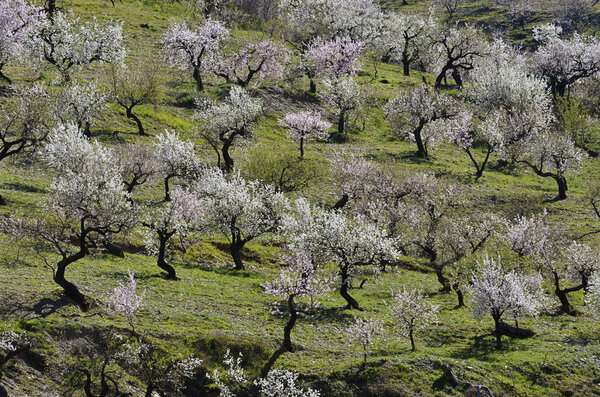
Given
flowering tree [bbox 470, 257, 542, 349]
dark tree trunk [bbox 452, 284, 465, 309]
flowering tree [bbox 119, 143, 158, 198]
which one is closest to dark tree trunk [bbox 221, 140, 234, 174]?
flowering tree [bbox 119, 143, 158, 198]

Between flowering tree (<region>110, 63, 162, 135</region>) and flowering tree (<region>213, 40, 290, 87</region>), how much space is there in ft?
82.8

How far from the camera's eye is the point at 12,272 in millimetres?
37875

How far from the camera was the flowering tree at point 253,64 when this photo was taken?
10331 centimetres

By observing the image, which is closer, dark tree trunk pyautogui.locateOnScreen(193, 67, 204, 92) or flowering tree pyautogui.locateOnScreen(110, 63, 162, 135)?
flowering tree pyautogui.locateOnScreen(110, 63, 162, 135)

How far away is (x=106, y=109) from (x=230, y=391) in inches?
2246

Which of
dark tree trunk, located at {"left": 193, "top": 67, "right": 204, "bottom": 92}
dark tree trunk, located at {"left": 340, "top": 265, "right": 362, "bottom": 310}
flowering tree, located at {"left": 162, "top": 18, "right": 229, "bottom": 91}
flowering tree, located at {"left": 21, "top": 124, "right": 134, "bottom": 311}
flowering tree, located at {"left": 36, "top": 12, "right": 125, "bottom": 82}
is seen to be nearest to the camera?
flowering tree, located at {"left": 21, "top": 124, "right": 134, "bottom": 311}

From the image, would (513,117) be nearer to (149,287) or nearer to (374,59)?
(374,59)

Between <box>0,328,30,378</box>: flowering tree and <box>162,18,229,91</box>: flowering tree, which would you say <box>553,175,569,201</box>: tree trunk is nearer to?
Result: <box>162,18,229,91</box>: flowering tree

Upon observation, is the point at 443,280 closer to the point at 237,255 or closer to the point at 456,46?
the point at 237,255

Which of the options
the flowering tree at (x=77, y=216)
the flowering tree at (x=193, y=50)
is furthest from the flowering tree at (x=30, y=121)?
the flowering tree at (x=193, y=50)

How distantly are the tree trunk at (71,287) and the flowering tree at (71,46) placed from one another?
52509mm

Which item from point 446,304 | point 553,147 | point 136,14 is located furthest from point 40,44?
point 553,147

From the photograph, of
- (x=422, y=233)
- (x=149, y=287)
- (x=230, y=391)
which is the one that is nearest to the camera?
(x=230, y=391)

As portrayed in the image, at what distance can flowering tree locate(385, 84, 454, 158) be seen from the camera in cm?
8806
